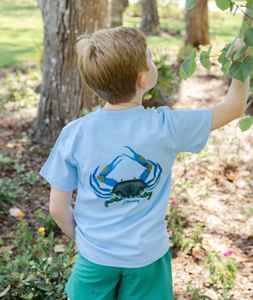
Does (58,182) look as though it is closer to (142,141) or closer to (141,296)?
(142,141)

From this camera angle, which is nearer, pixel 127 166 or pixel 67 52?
pixel 127 166

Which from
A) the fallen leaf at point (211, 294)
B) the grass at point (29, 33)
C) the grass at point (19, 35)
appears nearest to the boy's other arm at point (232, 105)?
the fallen leaf at point (211, 294)

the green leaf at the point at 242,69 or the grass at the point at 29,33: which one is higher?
the green leaf at the point at 242,69

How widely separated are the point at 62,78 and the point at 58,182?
2.87 metres

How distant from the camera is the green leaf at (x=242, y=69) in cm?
110

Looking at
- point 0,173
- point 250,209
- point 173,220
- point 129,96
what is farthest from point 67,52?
point 129,96

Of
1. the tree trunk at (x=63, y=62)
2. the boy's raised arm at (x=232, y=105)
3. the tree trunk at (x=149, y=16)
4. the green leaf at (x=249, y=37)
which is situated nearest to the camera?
the green leaf at (x=249, y=37)

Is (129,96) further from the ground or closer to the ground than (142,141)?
further from the ground

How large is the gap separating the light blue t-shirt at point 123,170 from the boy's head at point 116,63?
0.08 meters

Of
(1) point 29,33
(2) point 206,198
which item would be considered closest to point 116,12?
(2) point 206,198

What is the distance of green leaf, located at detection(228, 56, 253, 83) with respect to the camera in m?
1.10

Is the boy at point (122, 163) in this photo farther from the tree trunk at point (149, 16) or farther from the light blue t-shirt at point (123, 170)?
the tree trunk at point (149, 16)

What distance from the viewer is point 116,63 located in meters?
1.21

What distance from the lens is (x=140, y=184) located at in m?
1.27
